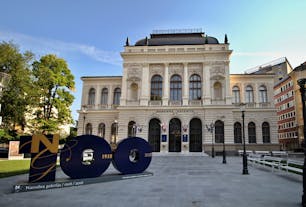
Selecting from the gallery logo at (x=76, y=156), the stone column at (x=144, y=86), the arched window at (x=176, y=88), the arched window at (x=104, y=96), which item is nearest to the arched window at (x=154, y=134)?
the stone column at (x=144, y=86)

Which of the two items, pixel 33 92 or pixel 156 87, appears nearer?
pixel 33 92

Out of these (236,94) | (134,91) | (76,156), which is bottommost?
(76,156)

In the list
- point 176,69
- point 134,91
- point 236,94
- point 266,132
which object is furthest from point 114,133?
point 266,132

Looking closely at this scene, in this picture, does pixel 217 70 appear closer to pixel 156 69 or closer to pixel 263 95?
pixel 263 95

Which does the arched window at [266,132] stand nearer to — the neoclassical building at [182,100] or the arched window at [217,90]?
the neoclassical building at [182,100]

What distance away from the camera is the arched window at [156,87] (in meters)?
33.7

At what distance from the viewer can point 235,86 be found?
3494 cm

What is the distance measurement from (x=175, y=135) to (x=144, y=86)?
9766 mm

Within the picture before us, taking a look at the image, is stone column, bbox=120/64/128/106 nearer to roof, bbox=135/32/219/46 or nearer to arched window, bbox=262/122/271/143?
roof, bbox=135/32/219/46

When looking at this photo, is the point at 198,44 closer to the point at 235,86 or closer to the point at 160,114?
the point at 235,86

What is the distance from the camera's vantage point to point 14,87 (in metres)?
22.4

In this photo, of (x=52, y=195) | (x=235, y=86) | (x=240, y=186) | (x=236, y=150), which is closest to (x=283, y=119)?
(x=235, y=86)

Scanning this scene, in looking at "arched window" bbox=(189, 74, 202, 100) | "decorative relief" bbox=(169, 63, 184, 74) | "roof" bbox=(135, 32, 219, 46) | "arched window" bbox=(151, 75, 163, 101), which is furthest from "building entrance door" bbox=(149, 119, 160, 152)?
"roof" bbox=(135, 32, 219, 46)

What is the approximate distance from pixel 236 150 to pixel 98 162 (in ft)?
86.1
